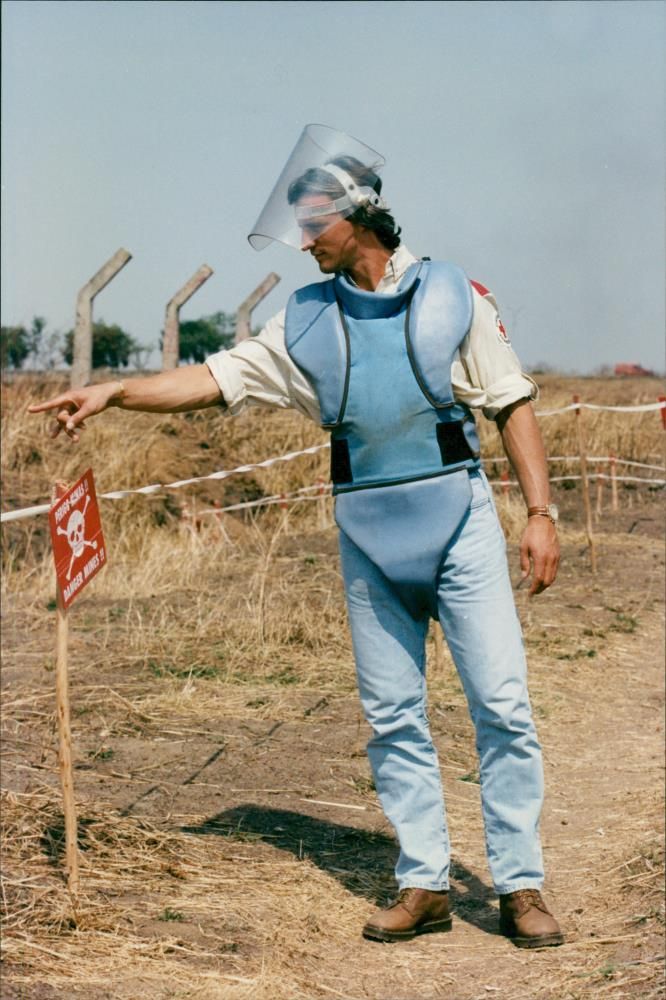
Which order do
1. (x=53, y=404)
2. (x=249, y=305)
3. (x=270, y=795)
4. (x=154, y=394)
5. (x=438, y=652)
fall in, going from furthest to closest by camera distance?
(x=249, y=305), (x=438, y=652), (x=270, y=795), (x=154, y=394), (x=53, y=404)

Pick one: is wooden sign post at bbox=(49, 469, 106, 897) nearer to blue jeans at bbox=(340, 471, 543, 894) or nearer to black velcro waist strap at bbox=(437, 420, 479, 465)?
blue jeans at bbox=(340, 471, 543, 894)

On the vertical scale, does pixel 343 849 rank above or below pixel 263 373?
below

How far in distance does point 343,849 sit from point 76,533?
5.01ft

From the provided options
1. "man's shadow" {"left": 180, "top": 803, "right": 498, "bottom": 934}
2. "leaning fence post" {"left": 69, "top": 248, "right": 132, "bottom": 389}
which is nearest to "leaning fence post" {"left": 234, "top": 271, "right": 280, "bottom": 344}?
"leaning fence post" {"left": 69, "top": 248, "right": 132, "bottom": 389}

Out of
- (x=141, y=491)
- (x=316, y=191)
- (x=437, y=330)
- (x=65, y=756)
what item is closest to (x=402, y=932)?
(x=65, y=756)

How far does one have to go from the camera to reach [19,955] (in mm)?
3848

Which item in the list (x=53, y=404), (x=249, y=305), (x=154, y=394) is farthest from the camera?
(x=249, y=305)

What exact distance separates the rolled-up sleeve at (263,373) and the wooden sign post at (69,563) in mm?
496

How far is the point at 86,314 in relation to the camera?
14.1m

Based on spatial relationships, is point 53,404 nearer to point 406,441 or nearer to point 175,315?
point 406,441

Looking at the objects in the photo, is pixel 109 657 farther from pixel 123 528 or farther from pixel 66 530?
pixel 123 528

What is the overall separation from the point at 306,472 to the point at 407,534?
421 inches

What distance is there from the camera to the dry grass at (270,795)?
153 inches

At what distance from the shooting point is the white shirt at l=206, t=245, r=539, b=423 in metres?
3.89
